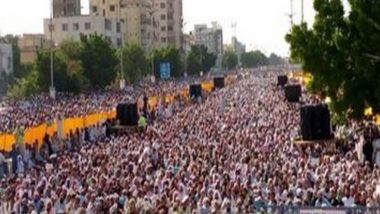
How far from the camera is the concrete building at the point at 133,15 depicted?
177m

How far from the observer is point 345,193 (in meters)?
21.6

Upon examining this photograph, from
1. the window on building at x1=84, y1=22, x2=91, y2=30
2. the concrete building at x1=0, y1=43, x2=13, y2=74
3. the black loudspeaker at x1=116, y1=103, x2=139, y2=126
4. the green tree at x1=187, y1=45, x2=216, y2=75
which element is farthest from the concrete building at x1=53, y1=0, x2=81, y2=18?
the black loudspeaker at x1=116, y1=103, x2=139, y2=126

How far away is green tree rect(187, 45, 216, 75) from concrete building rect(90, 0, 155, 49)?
9.74 metres

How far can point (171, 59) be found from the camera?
443ft

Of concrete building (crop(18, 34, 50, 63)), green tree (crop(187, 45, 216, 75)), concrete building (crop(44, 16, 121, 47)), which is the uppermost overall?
concrete building (crop(44, 16, 121, 47))

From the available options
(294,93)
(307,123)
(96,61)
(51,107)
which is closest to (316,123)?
(307,123)

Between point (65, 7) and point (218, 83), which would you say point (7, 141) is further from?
point (65, 7)

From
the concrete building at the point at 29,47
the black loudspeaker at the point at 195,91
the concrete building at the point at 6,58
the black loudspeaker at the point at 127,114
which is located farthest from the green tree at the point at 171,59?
the black loudspeaker at the point at 127,114

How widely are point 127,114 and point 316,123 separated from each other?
15.3m

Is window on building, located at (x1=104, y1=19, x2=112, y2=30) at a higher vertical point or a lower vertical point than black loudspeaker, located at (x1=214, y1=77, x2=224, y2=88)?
higher

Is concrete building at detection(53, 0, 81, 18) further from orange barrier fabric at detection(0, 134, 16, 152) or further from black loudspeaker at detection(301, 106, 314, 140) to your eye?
black loudspeaker at detection(301, 106, 314, 140)

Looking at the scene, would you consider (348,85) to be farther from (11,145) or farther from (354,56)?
(11,145)

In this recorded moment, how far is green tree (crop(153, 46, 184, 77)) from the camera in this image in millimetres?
130500

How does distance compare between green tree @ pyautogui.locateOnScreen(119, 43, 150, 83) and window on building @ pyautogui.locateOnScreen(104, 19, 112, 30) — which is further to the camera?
window on building @ pyautogui.locateOnScreen(104, 19, 112, 30)
